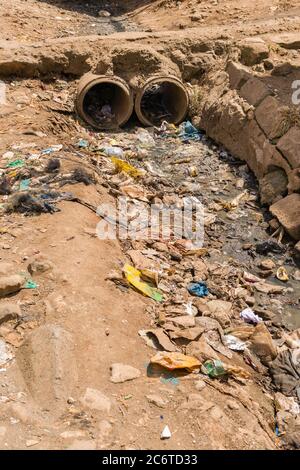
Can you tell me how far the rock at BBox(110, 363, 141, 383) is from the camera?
3311 mm

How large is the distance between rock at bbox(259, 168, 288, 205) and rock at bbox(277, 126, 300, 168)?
9.7 inches

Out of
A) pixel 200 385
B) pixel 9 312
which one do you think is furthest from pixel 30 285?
pixel 200 385

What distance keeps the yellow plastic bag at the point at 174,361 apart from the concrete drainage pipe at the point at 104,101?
564 centimetres

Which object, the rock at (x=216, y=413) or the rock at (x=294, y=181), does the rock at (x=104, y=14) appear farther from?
the rock at (x=216, y=413)

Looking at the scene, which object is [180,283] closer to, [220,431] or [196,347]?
[196,347]

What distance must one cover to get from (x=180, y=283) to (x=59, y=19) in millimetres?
9558

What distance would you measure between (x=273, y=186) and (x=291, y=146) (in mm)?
558

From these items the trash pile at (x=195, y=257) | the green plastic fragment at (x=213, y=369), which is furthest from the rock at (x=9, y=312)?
the green plastic fragment at (x=213, y=369)

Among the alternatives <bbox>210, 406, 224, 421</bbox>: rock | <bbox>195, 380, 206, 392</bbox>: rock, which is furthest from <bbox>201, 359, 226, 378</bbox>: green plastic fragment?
<bbox>210, 406, 224, 421</bbox>: rock

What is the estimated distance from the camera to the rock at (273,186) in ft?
21.0

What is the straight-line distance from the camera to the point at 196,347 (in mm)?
3832

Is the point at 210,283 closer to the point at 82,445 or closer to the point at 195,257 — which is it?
the point at 195,257

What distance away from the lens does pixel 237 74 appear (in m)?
8.09
